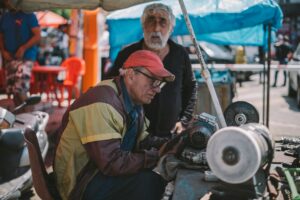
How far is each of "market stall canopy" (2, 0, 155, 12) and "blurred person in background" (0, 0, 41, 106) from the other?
3.42m

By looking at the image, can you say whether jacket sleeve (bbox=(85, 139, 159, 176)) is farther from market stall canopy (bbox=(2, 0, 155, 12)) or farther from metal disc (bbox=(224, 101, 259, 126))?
market stall canopy (bbox=(2, 0, 155, 12))

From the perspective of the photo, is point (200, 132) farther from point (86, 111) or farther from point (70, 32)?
point (70, 32)

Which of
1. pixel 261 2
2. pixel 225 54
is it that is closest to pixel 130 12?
pixel 261 2

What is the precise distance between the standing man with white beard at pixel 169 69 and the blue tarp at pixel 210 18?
0.94m

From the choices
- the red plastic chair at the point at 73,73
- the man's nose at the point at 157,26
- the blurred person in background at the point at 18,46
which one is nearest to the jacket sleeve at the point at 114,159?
the man's nose at the point at 157,26

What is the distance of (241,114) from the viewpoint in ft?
10.6

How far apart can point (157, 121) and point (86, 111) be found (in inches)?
65.3

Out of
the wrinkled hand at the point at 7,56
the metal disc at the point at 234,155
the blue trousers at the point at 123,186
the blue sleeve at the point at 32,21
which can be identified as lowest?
the blue trousers at the point at 123,186

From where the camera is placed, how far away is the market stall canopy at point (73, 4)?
3.61m

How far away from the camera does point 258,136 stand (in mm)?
2314

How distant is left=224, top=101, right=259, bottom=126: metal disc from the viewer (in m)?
3.18

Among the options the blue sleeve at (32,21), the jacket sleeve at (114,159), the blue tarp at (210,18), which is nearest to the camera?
the jacket sleeve at (114,159)

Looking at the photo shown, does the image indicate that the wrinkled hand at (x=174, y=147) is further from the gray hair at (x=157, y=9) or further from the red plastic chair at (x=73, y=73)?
the red plastic chair at (x=73, y=73)

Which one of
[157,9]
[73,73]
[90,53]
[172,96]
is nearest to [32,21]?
[73,73]
